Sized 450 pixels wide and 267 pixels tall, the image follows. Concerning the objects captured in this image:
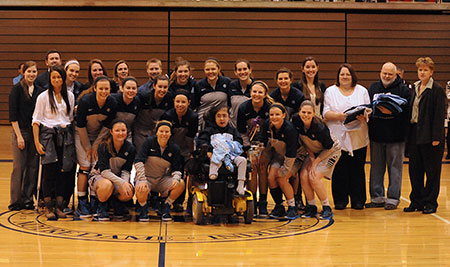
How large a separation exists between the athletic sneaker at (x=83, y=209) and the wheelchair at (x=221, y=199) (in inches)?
39.3

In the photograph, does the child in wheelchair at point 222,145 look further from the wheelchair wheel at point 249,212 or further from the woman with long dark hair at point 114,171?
the woman with long dark hair at point 114,171

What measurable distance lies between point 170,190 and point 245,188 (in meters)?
0.68

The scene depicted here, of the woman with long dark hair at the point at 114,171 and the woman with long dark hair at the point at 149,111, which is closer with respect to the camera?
the woman with long dark hair at the point at 114,171

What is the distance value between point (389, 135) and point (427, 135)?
1.30 feet

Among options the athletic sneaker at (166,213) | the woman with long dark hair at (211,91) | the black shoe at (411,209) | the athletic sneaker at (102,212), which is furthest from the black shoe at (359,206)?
the athletic sneaker at (102,212)

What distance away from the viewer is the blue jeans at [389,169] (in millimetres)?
5891

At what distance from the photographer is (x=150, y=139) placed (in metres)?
5.32

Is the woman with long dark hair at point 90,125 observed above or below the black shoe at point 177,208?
above

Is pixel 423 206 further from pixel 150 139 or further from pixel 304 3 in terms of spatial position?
pixel 304 3


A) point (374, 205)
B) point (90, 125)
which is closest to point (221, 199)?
point (90, 125)

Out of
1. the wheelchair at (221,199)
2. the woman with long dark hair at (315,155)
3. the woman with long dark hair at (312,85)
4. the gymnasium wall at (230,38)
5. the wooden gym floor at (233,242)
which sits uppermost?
the gymnasium wall at (230,38)

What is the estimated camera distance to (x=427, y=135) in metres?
5.57

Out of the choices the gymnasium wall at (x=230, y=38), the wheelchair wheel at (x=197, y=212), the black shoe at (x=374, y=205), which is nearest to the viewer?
the wheelchair wheel at (x=197, y=212)

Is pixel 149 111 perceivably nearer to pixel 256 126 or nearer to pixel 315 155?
pixel 256 126
